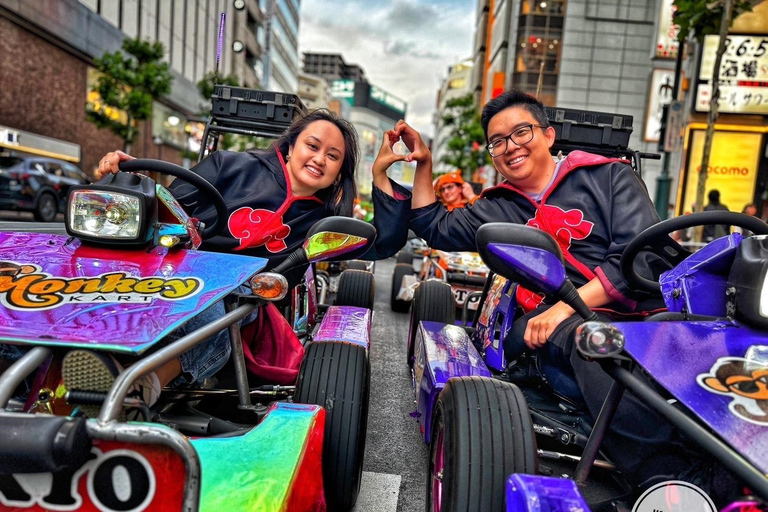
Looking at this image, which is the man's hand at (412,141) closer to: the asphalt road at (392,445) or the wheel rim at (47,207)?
the asphalt road at (392,445)

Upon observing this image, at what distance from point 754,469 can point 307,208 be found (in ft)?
7.10

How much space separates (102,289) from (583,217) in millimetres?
1825

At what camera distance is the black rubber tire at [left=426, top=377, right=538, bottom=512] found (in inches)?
55.7

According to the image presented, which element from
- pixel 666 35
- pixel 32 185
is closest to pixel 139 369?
pixel 32 185

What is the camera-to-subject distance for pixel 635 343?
1.33 metres

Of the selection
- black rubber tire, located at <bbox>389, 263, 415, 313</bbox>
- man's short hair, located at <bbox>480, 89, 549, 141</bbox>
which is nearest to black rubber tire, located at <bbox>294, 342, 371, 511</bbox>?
man's short hair, located at <bbox>480, 89, 549, 141</bbox>

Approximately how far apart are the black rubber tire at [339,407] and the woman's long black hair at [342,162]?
0.95m

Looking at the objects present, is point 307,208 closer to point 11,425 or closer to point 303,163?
point 303,163

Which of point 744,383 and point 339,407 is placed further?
point 339,407

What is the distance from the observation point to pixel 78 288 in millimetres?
1562

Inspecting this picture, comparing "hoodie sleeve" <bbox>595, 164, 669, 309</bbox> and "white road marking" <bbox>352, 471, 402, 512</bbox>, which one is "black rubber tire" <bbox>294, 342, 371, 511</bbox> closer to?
"white road marking" <bbox>352, 471, 402, 512</bbox>

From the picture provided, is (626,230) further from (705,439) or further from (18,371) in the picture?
(18,371)

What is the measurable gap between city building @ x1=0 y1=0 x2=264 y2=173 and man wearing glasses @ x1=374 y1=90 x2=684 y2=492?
28.7 ft

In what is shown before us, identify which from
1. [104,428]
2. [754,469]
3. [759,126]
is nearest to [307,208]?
[104,428]
